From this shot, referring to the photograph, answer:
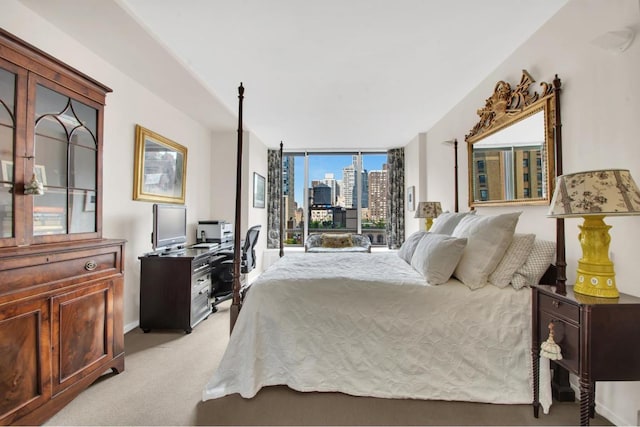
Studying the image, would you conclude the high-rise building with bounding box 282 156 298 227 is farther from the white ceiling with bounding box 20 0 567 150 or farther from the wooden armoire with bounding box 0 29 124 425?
the wooden armoire with bounding box 0 29 124 425

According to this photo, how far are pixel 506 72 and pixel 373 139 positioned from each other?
293 centimetres

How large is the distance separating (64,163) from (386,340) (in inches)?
94.0

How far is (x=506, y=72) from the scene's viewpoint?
261 centimetres

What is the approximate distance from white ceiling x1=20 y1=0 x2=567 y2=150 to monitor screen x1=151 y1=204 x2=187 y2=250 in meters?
1.37

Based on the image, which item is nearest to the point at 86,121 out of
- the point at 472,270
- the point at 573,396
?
the point at 472,270

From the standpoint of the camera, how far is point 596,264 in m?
1.41

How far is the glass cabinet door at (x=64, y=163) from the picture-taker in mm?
1693

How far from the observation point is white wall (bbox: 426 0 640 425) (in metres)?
1.51

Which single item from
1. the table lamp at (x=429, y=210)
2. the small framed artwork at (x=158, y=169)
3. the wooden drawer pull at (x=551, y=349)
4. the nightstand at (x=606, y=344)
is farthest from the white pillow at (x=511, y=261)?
the small framed artwork at (x=158, y=169)

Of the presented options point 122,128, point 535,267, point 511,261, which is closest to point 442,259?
point 511,261

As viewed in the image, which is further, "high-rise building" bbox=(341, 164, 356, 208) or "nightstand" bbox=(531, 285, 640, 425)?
"high-rise building" bbox=(341, 164, 356, 208)

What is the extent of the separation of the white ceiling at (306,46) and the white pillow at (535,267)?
1.68 meters

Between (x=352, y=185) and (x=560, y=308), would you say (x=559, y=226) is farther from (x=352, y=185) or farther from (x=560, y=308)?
(x=352, y=185)

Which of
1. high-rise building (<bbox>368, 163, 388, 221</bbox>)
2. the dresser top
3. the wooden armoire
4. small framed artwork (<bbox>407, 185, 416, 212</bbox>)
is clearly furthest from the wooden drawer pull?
high-rise building (<bbox>368, 163, 388, 221</bbox>)
